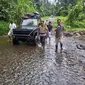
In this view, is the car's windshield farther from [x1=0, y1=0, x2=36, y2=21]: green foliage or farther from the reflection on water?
[x1=0, y1=0, x2=36, y2=21]: green foliage

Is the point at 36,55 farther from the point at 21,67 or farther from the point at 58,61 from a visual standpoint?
the point at 21,67

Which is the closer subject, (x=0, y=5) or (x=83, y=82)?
(x=83, y=82)

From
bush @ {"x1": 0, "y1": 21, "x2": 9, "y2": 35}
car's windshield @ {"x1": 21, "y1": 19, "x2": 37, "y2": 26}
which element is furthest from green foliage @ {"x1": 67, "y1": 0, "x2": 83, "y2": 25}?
car's windshield @ {"x1": 21, "y1": 19, "x2": 37, "y2": 26}

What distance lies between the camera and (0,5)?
101ft

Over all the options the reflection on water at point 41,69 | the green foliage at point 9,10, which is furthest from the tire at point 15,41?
the green foliage at point 9,10

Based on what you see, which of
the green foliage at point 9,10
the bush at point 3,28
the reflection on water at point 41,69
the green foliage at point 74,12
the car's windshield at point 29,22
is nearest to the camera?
the reflection on water at point 41,69

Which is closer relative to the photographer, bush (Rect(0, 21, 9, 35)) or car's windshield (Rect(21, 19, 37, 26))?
car's windshield (Rect(21, 19, 37, 26))

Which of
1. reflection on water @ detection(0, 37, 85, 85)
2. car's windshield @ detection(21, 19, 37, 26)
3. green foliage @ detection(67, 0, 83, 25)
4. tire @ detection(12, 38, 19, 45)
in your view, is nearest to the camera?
reflection on water @ detection(0, 37, 85, 85)

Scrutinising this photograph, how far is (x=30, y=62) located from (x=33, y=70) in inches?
69.9

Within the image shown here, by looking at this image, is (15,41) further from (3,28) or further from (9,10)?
(9,10)

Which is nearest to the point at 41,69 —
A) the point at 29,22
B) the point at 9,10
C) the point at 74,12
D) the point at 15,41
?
the point at 15,41

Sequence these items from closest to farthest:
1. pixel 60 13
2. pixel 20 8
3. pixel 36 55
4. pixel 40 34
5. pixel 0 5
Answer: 1. pixel 36 55
2. pixel 40 34
3. pixel 0 5
4. pixel 20 8
5. pixel 60 13

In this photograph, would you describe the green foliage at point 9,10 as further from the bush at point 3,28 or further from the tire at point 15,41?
the tire at point 15,41

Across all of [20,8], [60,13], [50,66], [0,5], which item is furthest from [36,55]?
[60,13]
